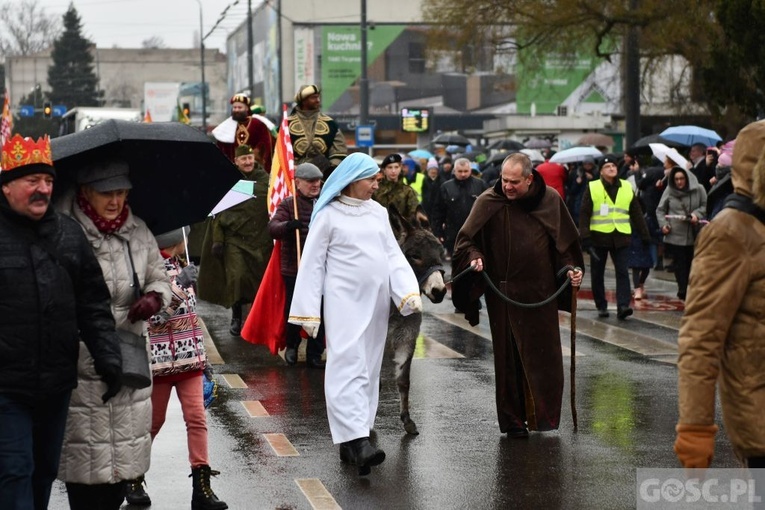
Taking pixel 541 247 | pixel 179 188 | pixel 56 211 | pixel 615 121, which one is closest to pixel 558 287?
pixel 541 247

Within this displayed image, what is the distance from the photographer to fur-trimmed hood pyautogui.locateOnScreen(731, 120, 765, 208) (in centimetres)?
456

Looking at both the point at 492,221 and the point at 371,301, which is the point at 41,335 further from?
the point at 492,221

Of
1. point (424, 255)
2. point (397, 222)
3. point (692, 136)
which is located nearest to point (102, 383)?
point (424, 255)

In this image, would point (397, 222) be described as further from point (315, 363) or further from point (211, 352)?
point (211, 352)

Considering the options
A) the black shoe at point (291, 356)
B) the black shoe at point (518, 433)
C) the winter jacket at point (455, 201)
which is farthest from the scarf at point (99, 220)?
the winter jacket at point (455, 201)

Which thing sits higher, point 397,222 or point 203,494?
point 397,222

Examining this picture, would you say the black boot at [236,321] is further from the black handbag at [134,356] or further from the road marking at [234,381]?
the black handbag at [134,356]

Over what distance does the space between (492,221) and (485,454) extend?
1512mm

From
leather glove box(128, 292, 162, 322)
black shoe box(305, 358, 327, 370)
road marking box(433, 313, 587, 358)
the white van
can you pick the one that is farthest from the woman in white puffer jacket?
the white van

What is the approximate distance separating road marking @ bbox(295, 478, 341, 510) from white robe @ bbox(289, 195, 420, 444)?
40 centimetres

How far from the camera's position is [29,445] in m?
5.48

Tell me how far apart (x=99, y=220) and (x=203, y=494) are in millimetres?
1634

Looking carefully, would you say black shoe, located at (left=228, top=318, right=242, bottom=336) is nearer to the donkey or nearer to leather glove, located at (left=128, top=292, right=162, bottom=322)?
the donkey

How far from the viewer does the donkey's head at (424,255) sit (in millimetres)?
8984
